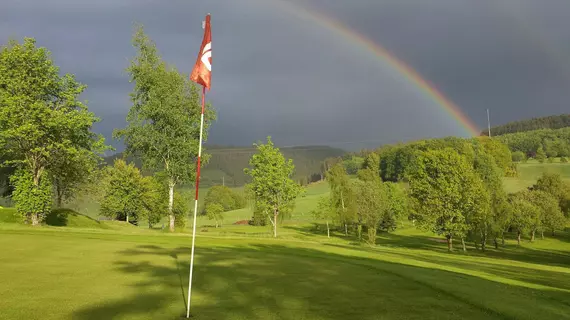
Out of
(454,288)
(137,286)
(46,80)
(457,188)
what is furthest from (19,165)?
(457,188)

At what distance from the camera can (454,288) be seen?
1733 centimetres

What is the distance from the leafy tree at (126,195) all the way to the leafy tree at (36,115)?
4232 centimetres

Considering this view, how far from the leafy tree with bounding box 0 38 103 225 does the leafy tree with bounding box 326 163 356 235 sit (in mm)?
62214

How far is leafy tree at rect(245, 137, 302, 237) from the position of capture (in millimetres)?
65500

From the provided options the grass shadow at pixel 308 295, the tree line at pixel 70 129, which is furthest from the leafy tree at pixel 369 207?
the grass shadow at pixel 308 295

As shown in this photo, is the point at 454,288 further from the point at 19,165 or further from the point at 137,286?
the point at 19,165

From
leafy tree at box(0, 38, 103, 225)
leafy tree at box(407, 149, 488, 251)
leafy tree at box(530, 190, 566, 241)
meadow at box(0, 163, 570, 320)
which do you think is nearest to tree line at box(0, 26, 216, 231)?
leafy tree at box(0, 38, 103, 225)

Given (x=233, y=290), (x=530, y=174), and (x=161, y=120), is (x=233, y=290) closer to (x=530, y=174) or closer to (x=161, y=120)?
(x=161, y=120)

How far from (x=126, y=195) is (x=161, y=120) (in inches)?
1674

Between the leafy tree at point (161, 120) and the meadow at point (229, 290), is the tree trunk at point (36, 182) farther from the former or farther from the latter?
the meadow at point (229, 290)

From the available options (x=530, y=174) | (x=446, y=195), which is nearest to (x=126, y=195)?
(x=446, y=195)

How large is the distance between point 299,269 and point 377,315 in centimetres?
833

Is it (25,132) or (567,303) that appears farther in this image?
(25,132)

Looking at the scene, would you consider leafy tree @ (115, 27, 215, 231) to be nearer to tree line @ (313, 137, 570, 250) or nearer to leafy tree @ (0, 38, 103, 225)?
leafy tree @ (0, 38, 103, 225)
